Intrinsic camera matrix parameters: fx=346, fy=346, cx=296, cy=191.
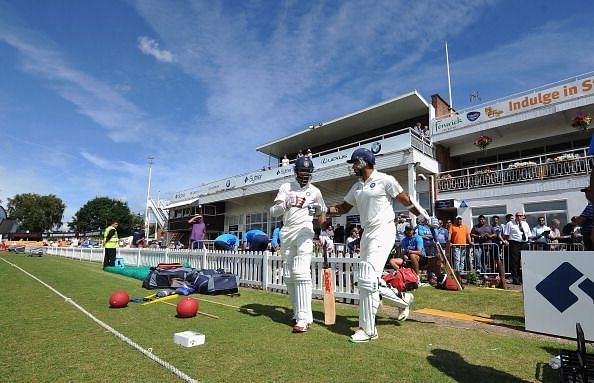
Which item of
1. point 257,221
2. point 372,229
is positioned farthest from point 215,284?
point 257,221

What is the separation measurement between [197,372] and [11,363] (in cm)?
166

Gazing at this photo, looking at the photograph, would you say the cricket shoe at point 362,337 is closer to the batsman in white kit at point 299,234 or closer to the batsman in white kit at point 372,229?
the batsman in white kit at point 372,229

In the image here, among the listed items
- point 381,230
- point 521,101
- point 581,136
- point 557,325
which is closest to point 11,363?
point 381,230

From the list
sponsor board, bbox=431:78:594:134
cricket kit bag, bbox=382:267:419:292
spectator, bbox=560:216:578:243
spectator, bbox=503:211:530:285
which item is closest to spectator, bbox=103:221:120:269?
cricket kit bag, bbox=382:267:419:292

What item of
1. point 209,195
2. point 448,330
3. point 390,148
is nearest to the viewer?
point 448,330

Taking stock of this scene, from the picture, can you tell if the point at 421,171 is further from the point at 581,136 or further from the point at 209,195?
the point at 209,195

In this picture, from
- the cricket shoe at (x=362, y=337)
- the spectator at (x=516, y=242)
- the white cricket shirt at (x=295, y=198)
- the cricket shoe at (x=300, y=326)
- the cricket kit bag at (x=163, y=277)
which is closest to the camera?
the cricket shoe at (x=362, y=337)

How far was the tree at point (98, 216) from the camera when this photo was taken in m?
81.8

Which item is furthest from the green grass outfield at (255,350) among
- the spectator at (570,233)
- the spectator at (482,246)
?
the spectator at (570,233)

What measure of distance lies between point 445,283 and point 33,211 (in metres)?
93.6

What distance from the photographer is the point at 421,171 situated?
60.5 feet

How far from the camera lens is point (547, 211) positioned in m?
15.0

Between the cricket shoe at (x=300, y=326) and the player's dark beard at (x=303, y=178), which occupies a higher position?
the player's dark beard at (x=303, y=178)

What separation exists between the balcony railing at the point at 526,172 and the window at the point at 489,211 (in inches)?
42.6
